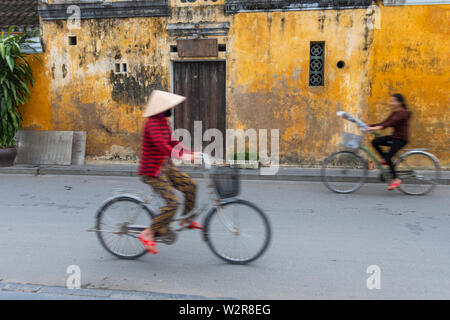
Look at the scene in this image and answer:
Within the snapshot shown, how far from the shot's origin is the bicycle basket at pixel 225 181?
383cm

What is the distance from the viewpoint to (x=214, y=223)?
13.4 feet

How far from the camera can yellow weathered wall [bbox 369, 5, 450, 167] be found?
914cm

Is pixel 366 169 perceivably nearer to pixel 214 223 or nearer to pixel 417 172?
pixel 417 172

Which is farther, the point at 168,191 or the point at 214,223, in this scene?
the point at 214,223

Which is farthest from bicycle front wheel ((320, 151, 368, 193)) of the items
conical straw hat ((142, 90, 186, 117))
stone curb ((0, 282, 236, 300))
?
stone curb ((0, 282, 236, 300))

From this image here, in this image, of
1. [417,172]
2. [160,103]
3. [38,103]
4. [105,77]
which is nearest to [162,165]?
[160,103]

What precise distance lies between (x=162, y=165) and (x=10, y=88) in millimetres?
7554

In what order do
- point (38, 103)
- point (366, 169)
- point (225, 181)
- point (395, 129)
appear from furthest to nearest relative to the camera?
point (38, 103) < point (366, 169) < point (395, 129) < point (225, 181)

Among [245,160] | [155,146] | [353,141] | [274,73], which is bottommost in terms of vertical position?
[245,160]

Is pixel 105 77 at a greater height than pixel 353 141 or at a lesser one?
greater

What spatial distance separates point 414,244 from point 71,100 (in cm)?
919

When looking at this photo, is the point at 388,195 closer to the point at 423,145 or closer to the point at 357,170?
the point at 357,170

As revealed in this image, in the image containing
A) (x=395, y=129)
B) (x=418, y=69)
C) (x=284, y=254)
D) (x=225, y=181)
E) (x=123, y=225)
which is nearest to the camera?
(x=225, y=181)

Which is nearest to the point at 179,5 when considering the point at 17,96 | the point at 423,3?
the point at 17,96
